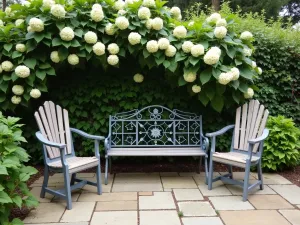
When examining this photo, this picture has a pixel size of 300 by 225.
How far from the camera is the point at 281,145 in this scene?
12.1 feet

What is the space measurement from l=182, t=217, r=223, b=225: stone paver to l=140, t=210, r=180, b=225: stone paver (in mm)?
84

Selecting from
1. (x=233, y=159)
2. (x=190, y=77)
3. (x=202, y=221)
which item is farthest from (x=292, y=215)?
(x=190, y=77)

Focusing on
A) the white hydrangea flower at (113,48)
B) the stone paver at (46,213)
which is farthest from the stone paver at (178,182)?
the white hydrangea flower at (113,48)

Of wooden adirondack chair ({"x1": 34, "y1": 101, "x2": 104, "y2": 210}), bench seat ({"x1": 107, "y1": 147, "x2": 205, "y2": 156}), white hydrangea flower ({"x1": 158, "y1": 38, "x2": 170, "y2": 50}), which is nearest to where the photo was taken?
wooden adirondack chair ({"x1": 34, "y1": 101, "x2": 104, "y2": 210})

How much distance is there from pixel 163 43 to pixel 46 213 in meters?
2.30

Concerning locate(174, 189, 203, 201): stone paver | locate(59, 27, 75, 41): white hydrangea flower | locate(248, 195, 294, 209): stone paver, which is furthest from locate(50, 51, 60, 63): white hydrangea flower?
locate(248, 195, 294, 209): stone paver

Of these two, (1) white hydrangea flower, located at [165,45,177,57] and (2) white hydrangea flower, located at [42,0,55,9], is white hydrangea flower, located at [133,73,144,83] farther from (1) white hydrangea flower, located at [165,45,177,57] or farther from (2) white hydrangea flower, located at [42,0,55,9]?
(2) white hydrangea flower, located at [42,0,55,9]

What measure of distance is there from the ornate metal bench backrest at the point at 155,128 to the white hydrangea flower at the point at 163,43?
920 mm

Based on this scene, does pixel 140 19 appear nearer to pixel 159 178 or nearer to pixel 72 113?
pixel 72 113

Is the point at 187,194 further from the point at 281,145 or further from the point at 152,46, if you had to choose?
the point at 152,46

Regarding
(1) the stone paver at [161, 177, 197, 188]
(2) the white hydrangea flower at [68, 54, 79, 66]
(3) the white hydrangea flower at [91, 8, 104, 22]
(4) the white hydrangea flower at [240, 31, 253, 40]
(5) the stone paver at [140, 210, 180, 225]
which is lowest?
(1) the stone paver at [161, 177, 197, 188]

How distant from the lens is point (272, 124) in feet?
12.4

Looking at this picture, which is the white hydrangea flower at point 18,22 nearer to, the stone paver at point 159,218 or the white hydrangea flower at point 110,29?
the white hydrangea flower at point 110,29

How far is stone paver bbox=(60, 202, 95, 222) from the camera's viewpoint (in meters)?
2.45
